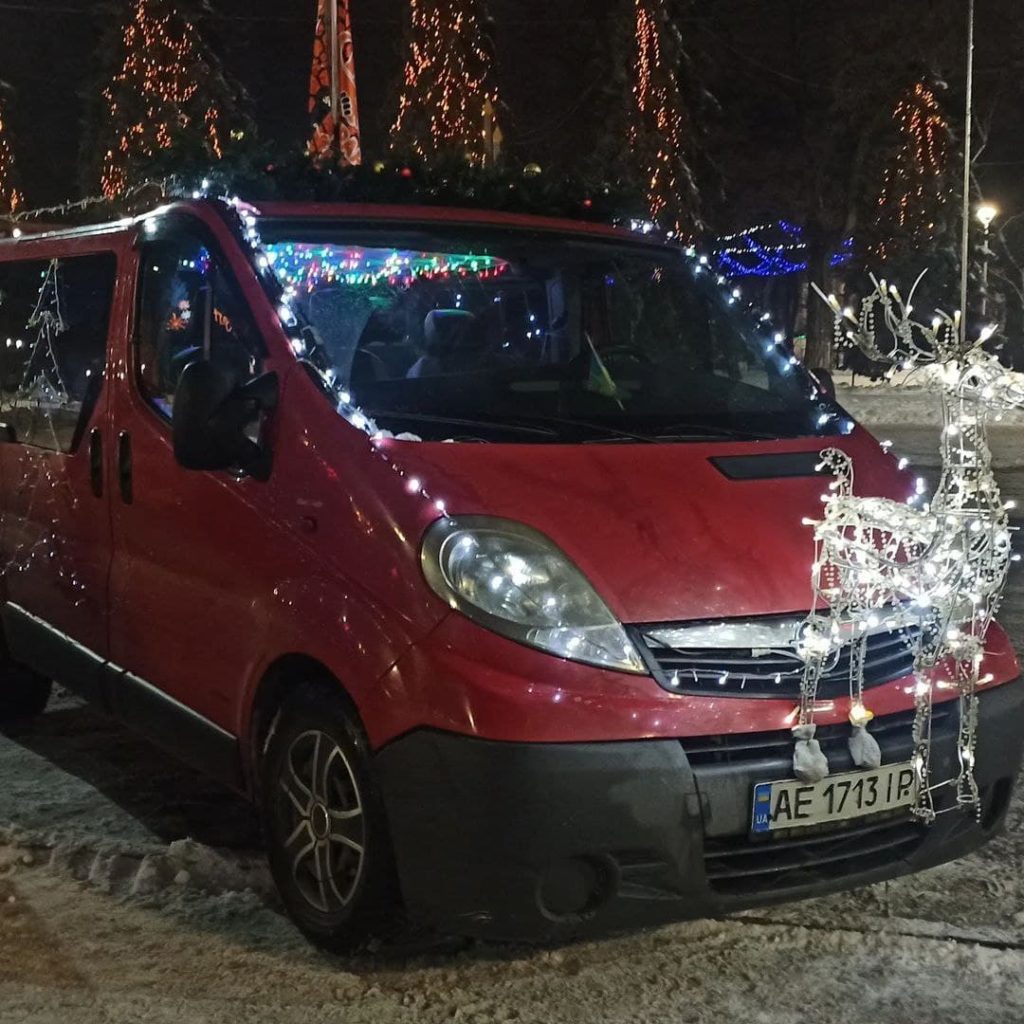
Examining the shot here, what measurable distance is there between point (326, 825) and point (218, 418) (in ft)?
3.47

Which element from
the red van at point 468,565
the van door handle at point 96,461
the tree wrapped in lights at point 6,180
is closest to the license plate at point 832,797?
the red van at point 468,565

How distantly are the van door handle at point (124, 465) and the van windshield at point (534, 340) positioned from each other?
0.77 metres

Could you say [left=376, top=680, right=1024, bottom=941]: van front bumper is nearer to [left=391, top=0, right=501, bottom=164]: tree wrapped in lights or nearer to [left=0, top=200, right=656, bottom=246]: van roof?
[left=0, top=200, right=656, bottom=246]: van roof

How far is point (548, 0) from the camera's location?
2928 cm

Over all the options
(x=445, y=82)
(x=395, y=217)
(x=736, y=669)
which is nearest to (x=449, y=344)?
(x=395, y=217)

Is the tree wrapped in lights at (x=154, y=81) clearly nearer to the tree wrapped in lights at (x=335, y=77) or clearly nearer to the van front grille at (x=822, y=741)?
the tree wrapped in lights at (x=335, y=77)

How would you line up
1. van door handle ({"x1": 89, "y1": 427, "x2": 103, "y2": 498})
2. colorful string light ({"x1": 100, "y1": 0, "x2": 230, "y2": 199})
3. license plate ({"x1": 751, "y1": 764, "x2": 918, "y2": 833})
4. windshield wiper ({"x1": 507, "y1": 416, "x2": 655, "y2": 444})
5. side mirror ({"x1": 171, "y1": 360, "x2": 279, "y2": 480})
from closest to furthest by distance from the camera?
license plate ({"x1": 751, "y1": 764, "x2": 918, "y2": 833}) < side mirror ({"x1": 171, "y1": 360, "x2": 279, "y2": 480}) < windshield wiper ({"x1": 507, "y1": 416, "x2": 655, "y2": 444}) < van door handle ({"x1": 89, "y1": 427, "x2": 103, "y2": 498}) < colorful string light ({"x1": 100, "y1": 0, "x2": 230, "y2": 199})

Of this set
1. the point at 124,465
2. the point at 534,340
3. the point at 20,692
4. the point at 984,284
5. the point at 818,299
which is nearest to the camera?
the point at 124,465

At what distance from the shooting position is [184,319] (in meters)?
4.16

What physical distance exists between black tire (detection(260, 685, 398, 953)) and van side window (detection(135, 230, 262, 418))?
0.97 metres

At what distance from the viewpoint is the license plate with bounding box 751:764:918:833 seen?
308cm

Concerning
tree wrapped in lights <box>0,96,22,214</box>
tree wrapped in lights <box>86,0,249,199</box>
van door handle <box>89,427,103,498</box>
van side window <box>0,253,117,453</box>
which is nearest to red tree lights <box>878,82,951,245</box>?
tree wrapped in lights <box>86,0,249,199</box>

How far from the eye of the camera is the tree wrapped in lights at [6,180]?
23969mm

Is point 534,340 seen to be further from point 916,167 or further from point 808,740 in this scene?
point 916,167
